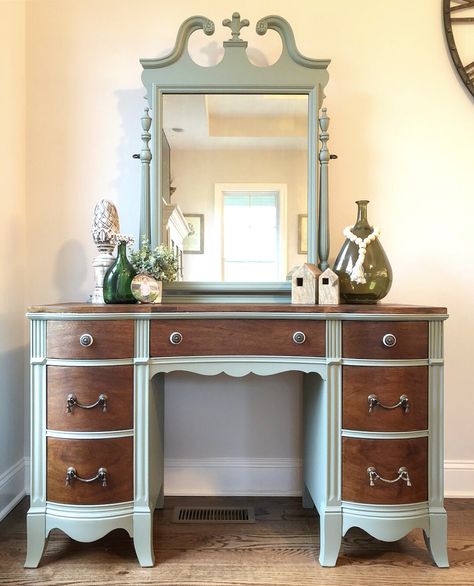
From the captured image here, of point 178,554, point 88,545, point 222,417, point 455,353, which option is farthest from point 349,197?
point 88,545

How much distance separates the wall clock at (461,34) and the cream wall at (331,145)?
0.13 ft

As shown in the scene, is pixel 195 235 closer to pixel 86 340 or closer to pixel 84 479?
pixel 86 340

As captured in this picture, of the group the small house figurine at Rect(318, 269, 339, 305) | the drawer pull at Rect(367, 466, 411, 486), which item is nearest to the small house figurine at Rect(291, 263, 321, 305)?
the small house figurine at Rect(318, 269, 339, 305)

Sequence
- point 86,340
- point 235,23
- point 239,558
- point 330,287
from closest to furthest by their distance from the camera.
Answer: point 86,340, point 239,558, point 330,287, point 235,23

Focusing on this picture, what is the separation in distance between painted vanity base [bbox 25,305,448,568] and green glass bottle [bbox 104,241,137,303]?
21cm

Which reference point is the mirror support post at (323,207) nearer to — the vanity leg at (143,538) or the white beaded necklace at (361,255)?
the white beaded necklace at (361,255)

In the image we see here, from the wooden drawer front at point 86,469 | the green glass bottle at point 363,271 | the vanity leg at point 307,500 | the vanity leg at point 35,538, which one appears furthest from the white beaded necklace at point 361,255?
the vanity leg at point 35,538

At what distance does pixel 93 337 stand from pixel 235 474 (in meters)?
1.04

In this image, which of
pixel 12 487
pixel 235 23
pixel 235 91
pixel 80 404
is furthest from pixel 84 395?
pixel 235 23

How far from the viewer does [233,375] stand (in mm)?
1411

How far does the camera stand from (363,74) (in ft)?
6.32

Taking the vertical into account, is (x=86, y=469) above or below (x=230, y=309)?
below

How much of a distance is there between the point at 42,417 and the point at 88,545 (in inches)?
22.1

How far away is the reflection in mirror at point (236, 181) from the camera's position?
1805 mm
